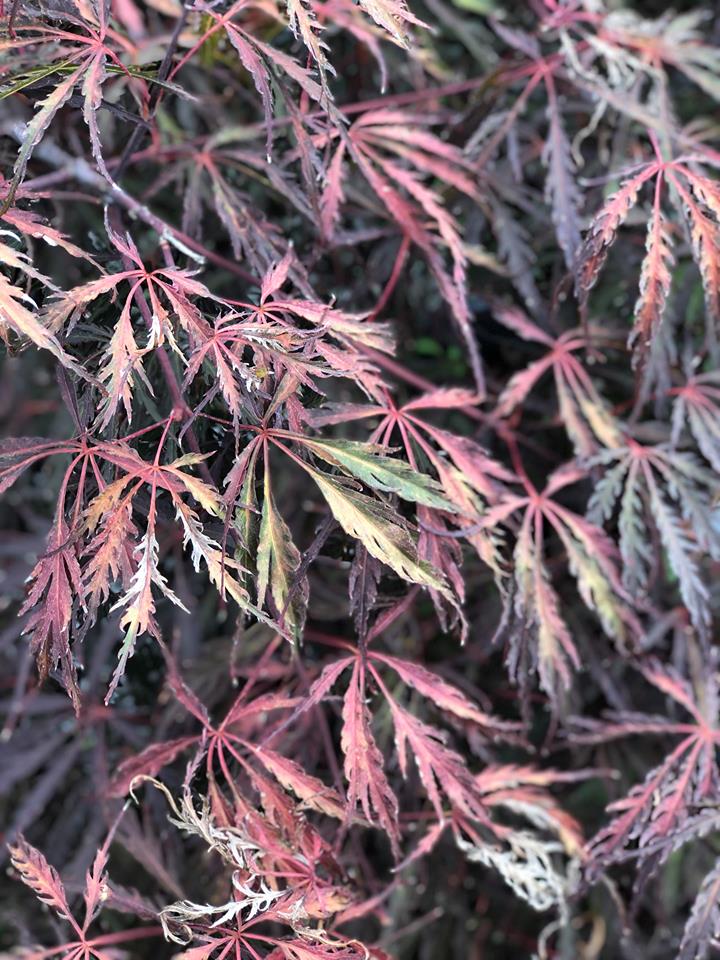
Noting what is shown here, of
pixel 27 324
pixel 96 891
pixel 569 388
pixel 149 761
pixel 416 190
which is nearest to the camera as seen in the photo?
pixel 27 324

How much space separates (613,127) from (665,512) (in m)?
0.48

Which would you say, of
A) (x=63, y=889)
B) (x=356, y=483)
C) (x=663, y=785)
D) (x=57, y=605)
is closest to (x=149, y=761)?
(x=63, y=889)

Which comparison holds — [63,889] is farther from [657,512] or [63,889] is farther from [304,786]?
[657,512]

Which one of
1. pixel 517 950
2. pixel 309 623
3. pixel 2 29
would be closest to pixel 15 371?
pixel 309 623

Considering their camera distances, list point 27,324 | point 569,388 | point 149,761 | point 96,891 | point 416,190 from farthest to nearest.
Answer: point 569,388 → point 416,190 → point 149,761 → point 96,891 → point 27,324

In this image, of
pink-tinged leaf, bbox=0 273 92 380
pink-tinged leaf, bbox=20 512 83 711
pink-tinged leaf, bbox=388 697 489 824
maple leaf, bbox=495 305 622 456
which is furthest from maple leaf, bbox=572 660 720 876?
pink-tinged leaf, bbox=0 273 92 380

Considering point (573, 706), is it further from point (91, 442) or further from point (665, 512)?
point (91, 442)

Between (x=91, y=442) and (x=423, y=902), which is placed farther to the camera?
(x=423, y=902)

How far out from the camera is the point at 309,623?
1.09 m

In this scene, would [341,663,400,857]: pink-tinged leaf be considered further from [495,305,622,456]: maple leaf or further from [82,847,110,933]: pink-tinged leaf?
[495,305,622,456]: maple leaf

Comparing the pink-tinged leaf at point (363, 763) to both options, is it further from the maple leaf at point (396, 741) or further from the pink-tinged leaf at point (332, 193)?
the pink-tinged leaf at point (332, 193)

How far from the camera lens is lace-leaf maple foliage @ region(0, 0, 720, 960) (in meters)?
0.67

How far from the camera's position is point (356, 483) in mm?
675

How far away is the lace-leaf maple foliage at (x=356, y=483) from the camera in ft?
2.20
